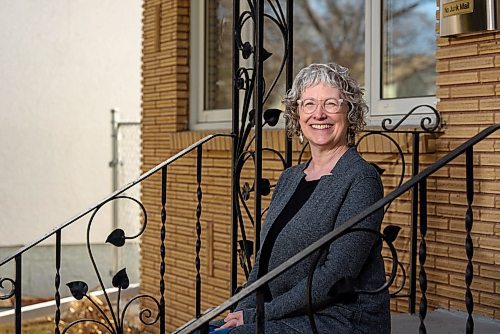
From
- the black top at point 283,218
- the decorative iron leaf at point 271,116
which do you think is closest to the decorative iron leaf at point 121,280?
the decorative iron leaf at point 271,116

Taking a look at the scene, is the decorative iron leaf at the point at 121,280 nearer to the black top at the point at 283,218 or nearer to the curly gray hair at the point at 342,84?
the black top at the point at 283,218

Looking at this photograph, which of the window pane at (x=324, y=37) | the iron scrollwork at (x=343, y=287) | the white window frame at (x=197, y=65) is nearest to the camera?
the iron scrollwork at (x=343, y=287)

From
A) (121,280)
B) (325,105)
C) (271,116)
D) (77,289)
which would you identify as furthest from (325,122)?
(77,289)

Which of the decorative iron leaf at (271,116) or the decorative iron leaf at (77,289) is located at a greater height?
the decorative iron leaf at (271,116)

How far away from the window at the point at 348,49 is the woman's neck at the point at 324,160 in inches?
56.2

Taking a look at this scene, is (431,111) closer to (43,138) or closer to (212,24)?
(212,24)

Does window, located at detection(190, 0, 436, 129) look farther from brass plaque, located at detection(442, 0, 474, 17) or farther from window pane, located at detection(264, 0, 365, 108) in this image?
brass plaque, located at detection(442, 0, 474, 17)

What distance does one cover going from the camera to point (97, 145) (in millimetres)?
9289

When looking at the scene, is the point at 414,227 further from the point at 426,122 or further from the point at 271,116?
the point at 271,116

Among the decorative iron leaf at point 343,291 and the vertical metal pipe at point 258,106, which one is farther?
the vertical metal pipe at point 258,106

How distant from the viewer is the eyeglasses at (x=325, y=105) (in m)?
2.68

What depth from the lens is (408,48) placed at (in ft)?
14.0

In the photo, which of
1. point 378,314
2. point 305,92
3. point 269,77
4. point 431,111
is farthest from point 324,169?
point 269,77

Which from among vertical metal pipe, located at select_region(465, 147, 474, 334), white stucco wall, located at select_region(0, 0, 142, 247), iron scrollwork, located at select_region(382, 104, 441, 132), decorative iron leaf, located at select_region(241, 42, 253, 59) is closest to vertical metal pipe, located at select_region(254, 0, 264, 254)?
decorative iron leaf, located at select_region(241, 42, 253, 59)
